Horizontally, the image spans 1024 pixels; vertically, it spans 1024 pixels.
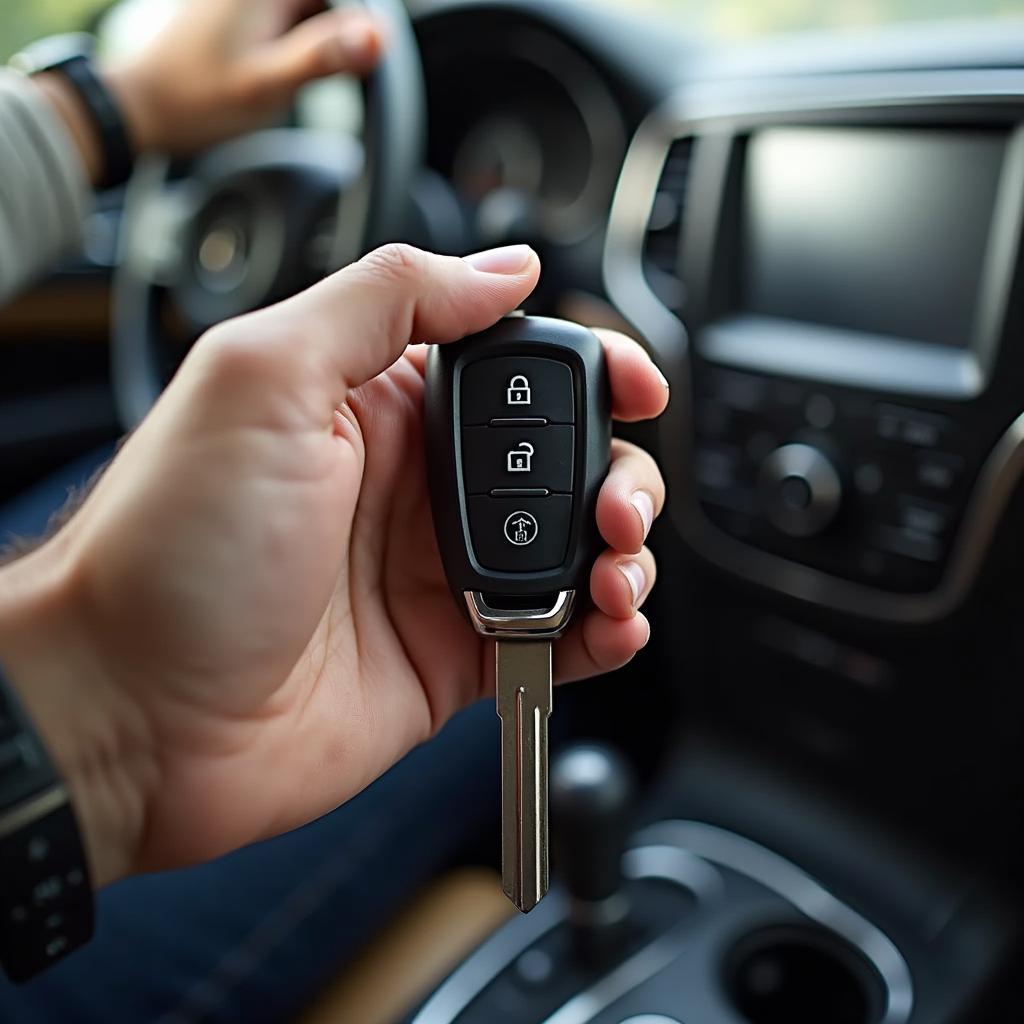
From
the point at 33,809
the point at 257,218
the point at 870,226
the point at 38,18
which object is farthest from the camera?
the point at 38,18

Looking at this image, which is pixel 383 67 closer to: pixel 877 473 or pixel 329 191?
pixel 329 191

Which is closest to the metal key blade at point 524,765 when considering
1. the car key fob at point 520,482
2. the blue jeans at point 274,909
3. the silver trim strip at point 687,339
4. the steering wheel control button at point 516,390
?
the car key fob at point 520,482

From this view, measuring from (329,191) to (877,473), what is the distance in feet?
1.94

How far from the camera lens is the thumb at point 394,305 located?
0.52 metres

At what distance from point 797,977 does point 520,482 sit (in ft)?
1.93

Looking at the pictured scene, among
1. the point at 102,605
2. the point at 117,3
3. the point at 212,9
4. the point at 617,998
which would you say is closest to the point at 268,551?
the point at 102,605

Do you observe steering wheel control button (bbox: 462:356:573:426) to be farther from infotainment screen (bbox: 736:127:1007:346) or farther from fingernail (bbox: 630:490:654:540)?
infotainment screen (bbox: 736:127:1007:346)

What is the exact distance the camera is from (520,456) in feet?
1.81

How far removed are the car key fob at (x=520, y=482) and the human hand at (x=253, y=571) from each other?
15 mm

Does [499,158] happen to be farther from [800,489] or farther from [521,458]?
[521,458]

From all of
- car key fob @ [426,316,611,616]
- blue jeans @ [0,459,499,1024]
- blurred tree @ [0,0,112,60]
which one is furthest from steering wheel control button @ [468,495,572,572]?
blurred tree @ [0,0,112,60]

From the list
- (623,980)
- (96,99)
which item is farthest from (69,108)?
(623,980)

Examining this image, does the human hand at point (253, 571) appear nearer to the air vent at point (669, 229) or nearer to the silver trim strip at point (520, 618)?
the silver trim strip at point (520, 618)

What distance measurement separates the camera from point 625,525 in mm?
547
